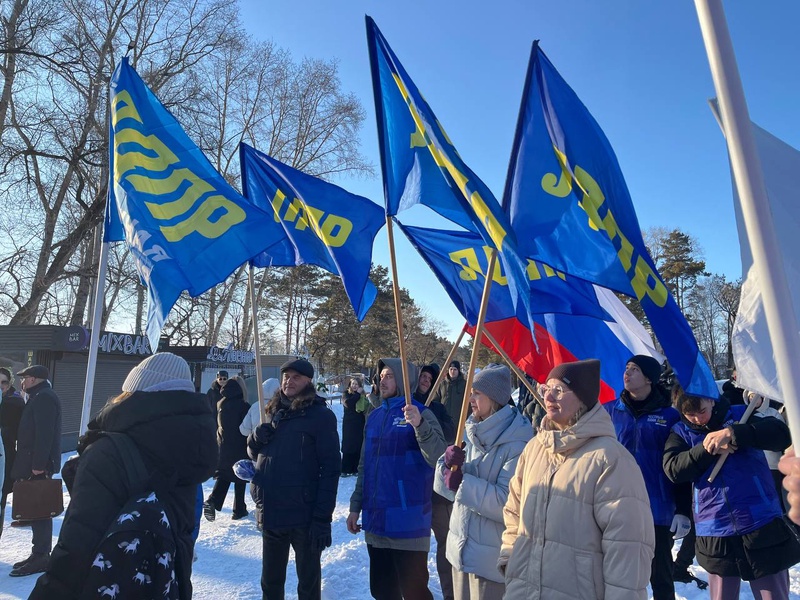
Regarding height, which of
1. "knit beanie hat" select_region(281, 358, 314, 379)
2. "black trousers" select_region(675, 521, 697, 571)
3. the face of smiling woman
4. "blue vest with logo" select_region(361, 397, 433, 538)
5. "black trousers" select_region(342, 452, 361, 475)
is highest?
"knit beanie hat" select_region(281, 358, 314, 379)

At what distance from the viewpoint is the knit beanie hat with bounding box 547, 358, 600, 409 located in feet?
8.89

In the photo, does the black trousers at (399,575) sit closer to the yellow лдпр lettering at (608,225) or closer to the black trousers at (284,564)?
the black trousers at (284,564)

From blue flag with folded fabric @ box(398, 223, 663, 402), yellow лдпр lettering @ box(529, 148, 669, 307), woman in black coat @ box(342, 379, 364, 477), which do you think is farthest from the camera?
woman in black coat @ box(342, 379, 364, 477)

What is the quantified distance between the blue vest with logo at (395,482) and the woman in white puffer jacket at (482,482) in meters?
0.60

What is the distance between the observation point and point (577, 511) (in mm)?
2471

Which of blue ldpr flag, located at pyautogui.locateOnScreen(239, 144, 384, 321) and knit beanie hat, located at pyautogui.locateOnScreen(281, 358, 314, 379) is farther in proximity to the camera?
blue ldpr flag, located at pyautogui.locateOnScreen(239, 144, 384, 321)

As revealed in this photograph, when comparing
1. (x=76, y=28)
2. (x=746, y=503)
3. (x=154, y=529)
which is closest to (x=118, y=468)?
(x=154, y=529)

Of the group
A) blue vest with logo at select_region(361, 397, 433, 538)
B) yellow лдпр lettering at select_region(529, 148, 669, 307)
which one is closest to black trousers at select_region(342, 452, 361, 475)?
blue vest with logo at select_region(361, 397, 433, 538)

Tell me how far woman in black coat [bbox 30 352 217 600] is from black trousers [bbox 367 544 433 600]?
1724 millimetres

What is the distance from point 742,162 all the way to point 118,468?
244 cm

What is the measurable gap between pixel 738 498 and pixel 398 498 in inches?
81.4

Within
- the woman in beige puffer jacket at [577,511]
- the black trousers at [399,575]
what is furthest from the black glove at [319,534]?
the woman in beige puffer jacket at [577,511]

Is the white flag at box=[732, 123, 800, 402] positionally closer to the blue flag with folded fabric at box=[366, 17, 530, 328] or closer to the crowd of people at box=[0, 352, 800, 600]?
the crowd of people at box=[0, 352, 800, 600]

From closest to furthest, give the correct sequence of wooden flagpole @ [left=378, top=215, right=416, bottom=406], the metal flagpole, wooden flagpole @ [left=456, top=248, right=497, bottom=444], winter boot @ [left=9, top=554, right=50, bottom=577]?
1. the metal flagpole
2. wooden flagpole @ [left=456, top=248, right=497, bottom=444]
3. wooden flagpole @ [left=378, top=215, right=416, bottom=406]
4. winter boot @ [left=9, top=554, right=50, bottom=577]
